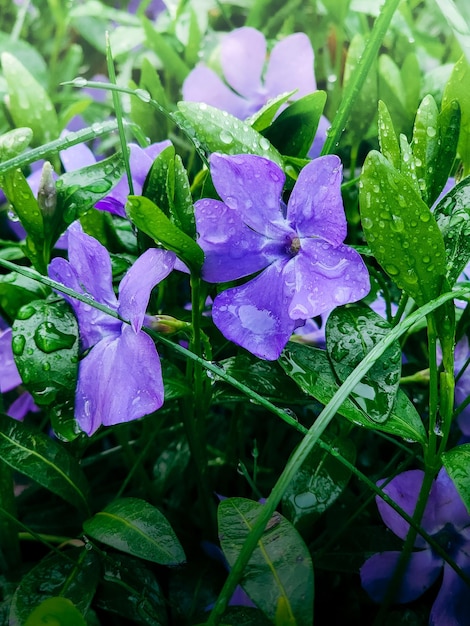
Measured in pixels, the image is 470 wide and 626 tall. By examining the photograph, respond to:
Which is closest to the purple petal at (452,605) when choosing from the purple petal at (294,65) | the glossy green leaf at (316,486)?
the glossy green leaf at (316,486)

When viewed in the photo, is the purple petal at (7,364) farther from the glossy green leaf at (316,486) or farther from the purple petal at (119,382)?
the glossy green leaf at (316,486)

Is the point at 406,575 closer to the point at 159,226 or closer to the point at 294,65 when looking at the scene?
the point at 159,226

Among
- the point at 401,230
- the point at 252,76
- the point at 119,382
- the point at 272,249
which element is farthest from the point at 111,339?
Answer: the point at 252,76

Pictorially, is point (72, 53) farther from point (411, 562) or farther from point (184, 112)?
point (411, 562)

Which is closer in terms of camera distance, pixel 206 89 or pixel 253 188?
pixel 253 188

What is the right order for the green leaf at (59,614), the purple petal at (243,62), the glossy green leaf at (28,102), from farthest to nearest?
the purple petal at (243,62)
the glossy green leaf at (28,102)
the green leaf at (59,614)

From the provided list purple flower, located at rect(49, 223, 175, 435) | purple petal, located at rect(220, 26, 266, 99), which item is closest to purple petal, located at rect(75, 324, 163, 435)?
purple flower, located at rect(49, 223, 175, 435)

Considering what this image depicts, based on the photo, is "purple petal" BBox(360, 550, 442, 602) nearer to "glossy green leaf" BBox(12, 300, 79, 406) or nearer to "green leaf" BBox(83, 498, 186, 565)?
"green leaf" BBox(83, 498, 186, 565)
